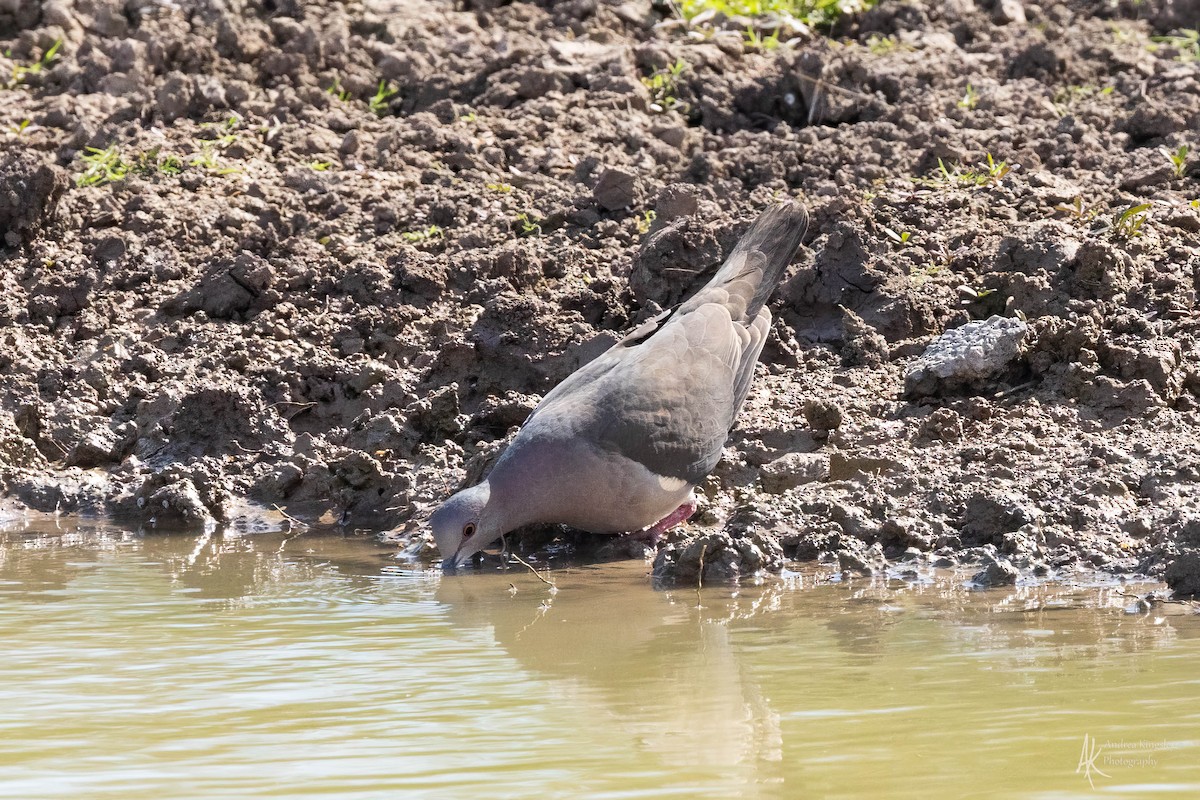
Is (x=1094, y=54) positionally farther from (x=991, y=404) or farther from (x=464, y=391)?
(x=464, y=391)

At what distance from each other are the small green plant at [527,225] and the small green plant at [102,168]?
2.62 metres

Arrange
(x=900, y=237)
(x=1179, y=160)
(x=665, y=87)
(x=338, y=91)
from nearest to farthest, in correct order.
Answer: (x=900, y=237), (x=1179, y=160), (x=665, y=87), (x=338, y=91)

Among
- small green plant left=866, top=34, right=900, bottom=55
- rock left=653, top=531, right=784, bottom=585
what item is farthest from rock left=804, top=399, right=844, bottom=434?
small green plant left=866, top=34, right=900, bottom=55

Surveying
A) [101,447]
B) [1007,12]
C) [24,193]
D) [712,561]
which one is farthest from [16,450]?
[1007,12]

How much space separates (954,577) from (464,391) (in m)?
2.91

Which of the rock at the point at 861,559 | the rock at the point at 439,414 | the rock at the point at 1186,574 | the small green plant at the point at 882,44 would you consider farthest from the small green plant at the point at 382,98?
the rock at the point at 1186,574

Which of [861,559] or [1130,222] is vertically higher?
[1130,222]

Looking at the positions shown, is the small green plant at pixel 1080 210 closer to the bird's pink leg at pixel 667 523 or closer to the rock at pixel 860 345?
the rock at pixel 860 345

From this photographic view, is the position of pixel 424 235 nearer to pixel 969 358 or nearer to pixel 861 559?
pixel 969 358

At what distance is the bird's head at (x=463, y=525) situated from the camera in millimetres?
6176

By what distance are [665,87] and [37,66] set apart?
4.59 meters

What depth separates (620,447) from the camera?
20.3 ft

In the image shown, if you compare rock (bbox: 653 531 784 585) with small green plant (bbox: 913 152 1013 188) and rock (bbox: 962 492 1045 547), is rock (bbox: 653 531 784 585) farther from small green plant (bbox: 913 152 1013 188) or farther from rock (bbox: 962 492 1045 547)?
small green plant (bbox: 913 152 1013 188)

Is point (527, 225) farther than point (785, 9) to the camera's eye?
No
